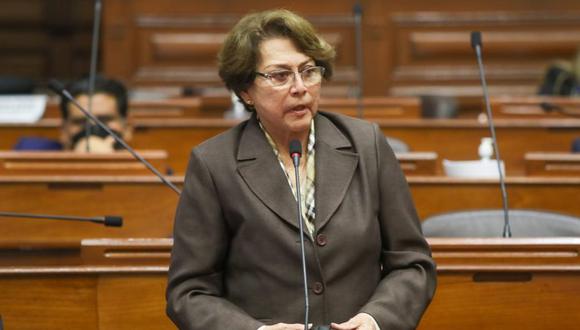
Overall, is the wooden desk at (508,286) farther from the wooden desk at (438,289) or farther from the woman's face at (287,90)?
the woman's face at (287,90)

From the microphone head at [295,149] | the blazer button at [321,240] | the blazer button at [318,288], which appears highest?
the microphone head at [295,149]

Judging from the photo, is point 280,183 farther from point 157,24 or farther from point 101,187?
point 157,24

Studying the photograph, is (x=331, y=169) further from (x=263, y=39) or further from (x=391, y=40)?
Result: (x=391, y=40)

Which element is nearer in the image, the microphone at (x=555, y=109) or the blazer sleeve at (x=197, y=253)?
the blazer sleeve at (x=197, y=253)

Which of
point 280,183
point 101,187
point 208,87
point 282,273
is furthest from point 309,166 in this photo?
point 208,87

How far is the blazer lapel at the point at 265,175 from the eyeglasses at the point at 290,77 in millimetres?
129

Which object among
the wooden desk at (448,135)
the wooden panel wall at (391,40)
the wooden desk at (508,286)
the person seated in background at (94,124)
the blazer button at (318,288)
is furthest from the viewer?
the wooden panel wall at (391,40)

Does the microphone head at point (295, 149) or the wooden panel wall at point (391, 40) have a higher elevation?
the microphone head at point (295, 149)

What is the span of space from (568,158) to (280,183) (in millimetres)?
1877

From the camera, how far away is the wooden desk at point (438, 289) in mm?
2434

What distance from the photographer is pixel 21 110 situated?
496 cm

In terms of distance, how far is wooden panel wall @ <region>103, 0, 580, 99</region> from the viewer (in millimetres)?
6664

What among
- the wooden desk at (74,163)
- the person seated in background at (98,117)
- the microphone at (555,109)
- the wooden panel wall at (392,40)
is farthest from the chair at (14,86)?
the microphone at (555,109)

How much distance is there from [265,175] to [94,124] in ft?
7.40
